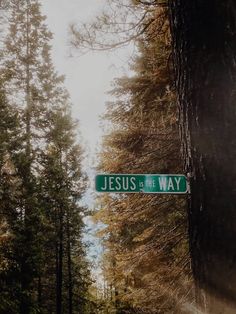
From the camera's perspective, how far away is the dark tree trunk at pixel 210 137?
254 centimetres

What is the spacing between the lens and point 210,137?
2.72 metres

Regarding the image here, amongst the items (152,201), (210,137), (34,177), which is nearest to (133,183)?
(210,137)

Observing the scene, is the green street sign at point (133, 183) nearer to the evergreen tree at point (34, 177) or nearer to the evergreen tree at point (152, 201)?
the evergreen tree at point (152, 201)

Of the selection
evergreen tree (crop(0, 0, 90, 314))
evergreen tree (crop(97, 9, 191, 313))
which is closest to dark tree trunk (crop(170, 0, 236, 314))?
evergreen tree (crop(97, 9, 191, 313))

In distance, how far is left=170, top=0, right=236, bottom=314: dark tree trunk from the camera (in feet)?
8.35

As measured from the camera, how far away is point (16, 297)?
702 inches

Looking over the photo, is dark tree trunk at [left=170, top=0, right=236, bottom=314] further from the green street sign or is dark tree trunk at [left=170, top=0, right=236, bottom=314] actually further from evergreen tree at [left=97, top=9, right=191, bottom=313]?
evergreen tree at [left=97, top=9, right=191, bottom=313]

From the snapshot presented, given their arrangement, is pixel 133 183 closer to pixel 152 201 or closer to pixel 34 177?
pixel 152 201

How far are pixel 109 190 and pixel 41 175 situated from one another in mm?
19707

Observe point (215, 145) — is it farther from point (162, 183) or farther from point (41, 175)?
point (41, 175)

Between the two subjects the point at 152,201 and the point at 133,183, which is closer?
the point at 133,183

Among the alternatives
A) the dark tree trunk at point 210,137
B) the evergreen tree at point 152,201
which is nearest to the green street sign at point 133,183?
the dark tree trunk at point 210,137

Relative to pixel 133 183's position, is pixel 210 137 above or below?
above

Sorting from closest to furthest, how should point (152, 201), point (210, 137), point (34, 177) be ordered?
point (210, 137)
point (152, 201)
point (34, 177)
